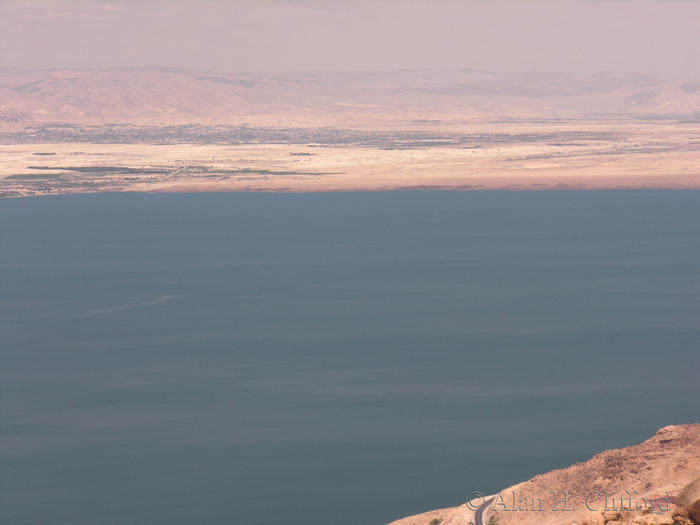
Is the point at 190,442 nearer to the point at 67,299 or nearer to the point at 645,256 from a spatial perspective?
the point at 67,299

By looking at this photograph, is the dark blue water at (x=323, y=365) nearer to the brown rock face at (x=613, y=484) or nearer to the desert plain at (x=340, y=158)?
the brown rock face at (x=613, y=484)

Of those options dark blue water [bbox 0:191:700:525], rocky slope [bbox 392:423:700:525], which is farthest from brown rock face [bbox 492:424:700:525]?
dark blue water [bbox 0:191:700:525]

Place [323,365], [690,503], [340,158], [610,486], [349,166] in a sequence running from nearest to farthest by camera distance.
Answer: [690,503] < [610,486] < [323,365] < [349,166] < [340,158]

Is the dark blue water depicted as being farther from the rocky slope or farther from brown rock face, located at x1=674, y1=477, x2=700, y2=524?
brown rock face, located at x1=674, y1=477, x2=700, y2=524

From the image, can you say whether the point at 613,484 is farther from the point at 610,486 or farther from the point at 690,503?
the point at 690,503

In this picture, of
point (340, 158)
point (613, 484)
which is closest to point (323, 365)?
point (613, 484)

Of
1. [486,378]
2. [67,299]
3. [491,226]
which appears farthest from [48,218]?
[486,378]

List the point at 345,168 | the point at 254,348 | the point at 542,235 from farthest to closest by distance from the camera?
1. the point at 345,168
2. the point at 542,235
3. the point at 254,348

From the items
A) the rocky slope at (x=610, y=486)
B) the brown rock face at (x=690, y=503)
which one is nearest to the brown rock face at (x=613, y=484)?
the rocky slope at (x=610, y=486)

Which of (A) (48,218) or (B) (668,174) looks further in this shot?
(B) (668,174)
